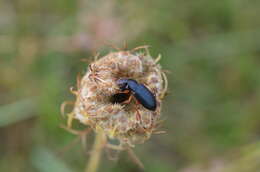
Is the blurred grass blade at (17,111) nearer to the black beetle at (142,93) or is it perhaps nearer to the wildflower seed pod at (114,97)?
the wildflower seed pod at (114,97)

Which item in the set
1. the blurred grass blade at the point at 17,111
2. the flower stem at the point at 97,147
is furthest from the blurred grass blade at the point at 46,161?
the flower stem at the point at 97,147

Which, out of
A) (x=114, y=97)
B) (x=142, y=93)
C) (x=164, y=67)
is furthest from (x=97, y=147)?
(x=164, y=67)

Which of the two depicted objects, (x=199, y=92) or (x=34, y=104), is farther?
(x=199, y=92)

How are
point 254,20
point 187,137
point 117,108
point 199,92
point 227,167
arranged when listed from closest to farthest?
1. point 117,108
2. point 227,167
3. point 187,137
4. point 199,92
5. point 254,20

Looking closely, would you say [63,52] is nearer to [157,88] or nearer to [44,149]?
[44,149]

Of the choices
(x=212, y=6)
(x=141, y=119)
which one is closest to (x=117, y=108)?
(x=141, y=119)

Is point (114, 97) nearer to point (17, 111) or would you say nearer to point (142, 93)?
point (142, 93)
